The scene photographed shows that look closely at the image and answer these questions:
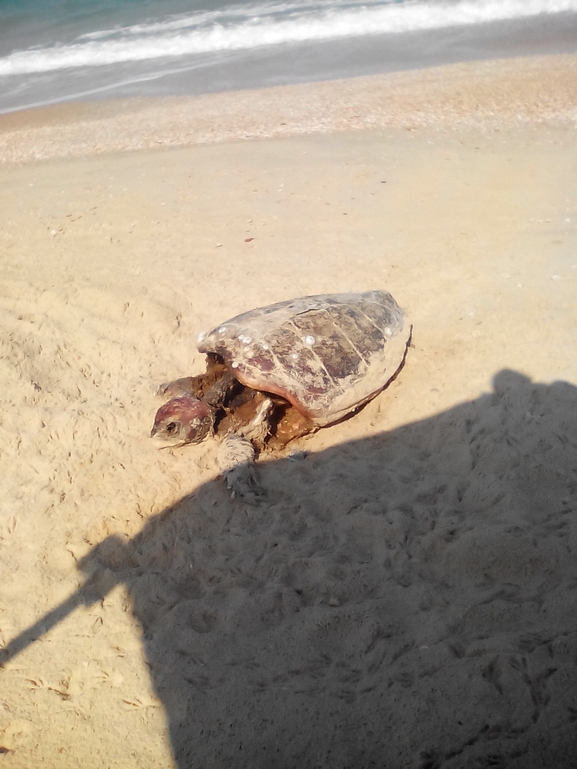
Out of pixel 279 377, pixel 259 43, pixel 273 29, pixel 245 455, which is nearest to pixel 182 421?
pixel 245 455

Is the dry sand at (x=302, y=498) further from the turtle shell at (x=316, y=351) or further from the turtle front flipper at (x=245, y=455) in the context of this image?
the turtle shell at (x=316, y=351)

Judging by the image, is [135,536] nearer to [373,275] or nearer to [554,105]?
[373,275]

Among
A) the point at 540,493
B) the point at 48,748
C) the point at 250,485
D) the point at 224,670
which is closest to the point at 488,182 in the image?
the point at 540,493

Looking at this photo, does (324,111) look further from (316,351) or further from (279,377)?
(279,377)

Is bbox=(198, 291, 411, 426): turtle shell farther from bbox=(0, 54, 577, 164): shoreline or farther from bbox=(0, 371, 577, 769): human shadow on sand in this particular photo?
bbox=(0, 54, 577, 164): shoreline

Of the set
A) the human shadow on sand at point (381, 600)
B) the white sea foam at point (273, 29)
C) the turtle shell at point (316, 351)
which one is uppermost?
the white sea foam at point (273, 29)

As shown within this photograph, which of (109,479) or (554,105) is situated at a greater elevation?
(109,479)

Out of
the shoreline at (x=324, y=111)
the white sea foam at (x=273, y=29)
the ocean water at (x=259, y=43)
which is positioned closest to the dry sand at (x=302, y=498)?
the shoreline at (x=324, y=111)
